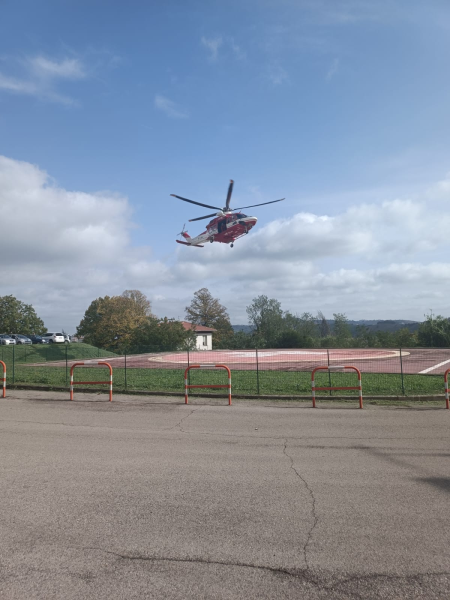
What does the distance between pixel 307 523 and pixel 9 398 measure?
1419 cm

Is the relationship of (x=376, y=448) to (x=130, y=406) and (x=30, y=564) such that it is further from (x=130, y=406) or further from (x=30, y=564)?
(x=130, y=406)

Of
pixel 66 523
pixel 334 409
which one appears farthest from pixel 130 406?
pixel 66 523

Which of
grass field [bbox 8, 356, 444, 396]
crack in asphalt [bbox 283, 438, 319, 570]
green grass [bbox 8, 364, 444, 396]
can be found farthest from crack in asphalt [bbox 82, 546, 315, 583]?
grass field [bbox 8, 356, 444, 396]

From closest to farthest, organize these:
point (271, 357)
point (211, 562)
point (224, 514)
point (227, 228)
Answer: point (211, 562) < point (224, 514) < point (271, 357) < point (227, 228)

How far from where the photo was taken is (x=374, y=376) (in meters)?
23.2

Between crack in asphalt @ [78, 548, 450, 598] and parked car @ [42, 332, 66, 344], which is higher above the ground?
parked car @ [42, 332, 66, 344]

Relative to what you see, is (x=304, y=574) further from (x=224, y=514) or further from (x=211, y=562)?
(x=224, y=514)

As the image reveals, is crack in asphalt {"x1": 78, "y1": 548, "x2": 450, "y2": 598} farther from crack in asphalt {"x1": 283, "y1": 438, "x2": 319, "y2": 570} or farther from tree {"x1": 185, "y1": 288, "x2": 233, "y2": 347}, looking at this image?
tree {"x1": 185, "y1": 288, "x2": 233, "y2": 347}

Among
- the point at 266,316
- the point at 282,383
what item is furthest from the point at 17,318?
the point at 282,383

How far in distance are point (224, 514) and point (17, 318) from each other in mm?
87283

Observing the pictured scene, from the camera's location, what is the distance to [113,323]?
8088 centimetres

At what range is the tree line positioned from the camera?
192ft

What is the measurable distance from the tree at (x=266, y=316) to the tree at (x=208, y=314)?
20019 mm

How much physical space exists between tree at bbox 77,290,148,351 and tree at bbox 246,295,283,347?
2119cm
